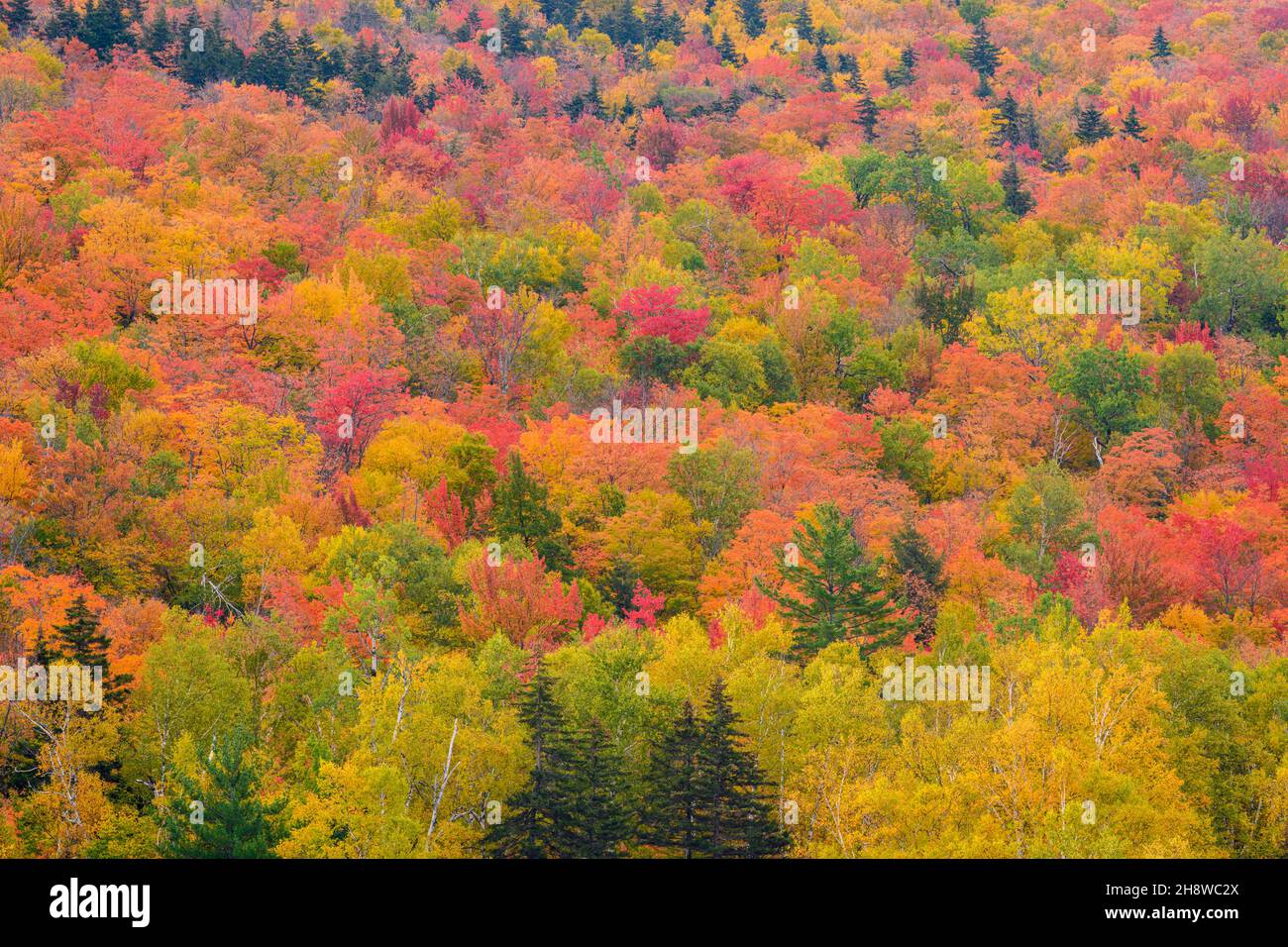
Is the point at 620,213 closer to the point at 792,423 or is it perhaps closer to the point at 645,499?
the point at 792,423

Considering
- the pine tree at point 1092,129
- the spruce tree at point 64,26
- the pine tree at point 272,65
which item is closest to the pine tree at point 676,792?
the pine tree at point 272,65

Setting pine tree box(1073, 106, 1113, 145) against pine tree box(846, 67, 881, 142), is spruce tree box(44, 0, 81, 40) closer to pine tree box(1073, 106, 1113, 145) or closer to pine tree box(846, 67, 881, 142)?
pine tree box(846, 67, 881, 142)

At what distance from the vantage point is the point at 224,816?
37.5m

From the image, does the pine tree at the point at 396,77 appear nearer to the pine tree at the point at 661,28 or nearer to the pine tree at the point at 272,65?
the pine tree at the point at 272,65

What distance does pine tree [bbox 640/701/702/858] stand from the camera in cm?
4009

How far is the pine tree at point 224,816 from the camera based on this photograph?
37188 mm

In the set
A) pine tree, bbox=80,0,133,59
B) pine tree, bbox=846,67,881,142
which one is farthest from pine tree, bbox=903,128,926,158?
pine tree, bbox=80,0,133,59

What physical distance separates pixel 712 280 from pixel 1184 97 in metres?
51.2

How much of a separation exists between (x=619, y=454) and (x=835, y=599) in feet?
50.7

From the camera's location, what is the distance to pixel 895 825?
3878 cm

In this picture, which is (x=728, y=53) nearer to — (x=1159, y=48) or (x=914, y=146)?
(x=1159, y=48)

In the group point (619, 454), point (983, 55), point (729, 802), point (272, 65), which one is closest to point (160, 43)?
point (272, 65)

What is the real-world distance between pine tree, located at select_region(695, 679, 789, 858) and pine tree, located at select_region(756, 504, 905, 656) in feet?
31.1

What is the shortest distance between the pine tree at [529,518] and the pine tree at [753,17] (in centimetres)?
10937
